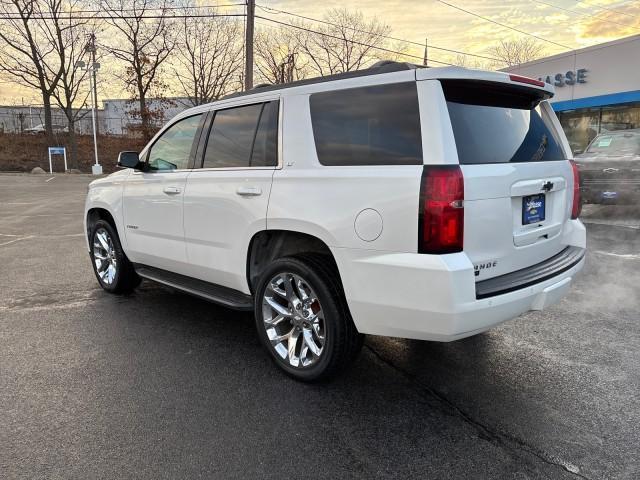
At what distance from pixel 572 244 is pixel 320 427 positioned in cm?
232

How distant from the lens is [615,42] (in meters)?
18.6

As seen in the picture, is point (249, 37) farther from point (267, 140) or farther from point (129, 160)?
point (267, 140)

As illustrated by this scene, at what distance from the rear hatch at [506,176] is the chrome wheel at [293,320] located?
110 cm

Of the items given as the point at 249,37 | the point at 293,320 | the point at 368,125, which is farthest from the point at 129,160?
the point at 249,37

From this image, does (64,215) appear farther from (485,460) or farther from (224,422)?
(485,460)

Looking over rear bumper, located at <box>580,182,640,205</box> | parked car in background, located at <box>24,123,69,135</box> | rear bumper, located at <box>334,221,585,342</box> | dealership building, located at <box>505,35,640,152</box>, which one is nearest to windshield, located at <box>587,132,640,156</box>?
rear bumper, located at <box>580,182,640,205</box>

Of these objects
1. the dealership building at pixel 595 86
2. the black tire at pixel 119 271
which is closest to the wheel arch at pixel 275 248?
the black tire at pixel 119 271

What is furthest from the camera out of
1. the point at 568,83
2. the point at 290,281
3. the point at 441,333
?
the point at 568,83

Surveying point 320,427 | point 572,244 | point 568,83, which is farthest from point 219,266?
point 568,83

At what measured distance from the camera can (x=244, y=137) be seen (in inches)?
152

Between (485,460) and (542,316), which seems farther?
(542,316)

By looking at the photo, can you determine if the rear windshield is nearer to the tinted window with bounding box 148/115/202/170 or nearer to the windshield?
the tinted window with bounding box 148/115/202/170

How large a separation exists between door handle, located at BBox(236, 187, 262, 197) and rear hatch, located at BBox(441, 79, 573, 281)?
1.40m

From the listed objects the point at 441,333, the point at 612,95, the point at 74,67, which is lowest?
the point at 441,333
